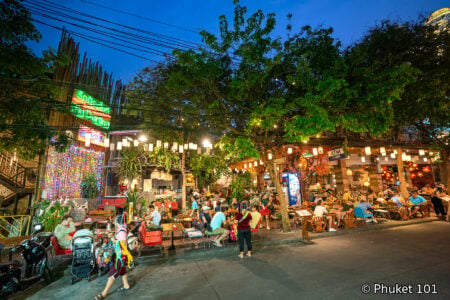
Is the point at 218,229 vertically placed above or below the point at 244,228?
below

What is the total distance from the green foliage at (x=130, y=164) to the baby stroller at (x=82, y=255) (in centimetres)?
1269

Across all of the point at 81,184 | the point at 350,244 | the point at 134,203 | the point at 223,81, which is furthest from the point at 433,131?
the point at 81,184

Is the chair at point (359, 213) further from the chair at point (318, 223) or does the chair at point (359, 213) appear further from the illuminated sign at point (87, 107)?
the illuminated sign at point (87, 107)

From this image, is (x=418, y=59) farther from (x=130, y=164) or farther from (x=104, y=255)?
(x=130, y=164)

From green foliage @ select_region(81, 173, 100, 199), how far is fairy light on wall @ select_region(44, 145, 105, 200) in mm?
232

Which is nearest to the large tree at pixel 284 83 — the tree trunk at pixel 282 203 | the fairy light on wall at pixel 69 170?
the tree trunk at pixel 282 203

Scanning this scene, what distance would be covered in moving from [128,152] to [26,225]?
28.4ft

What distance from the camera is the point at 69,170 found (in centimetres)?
1328

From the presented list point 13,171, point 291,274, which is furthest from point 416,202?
point 13,171

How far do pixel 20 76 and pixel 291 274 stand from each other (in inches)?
416

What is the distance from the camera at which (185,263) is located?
22.2 feet

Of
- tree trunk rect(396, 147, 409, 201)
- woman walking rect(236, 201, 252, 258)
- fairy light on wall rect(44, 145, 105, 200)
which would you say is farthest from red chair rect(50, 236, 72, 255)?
tree trunk rect(396, 147, 409, 201)

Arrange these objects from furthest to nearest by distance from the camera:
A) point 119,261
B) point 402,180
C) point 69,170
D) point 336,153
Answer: point 402,180
point 336,153
point 69,170
point 119,261

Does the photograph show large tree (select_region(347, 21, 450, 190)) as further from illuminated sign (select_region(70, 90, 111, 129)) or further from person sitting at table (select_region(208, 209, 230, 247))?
illuminated sign (select_region(70, 90, 111, 129))
